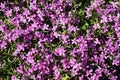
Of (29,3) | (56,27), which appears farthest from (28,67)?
(29,3)

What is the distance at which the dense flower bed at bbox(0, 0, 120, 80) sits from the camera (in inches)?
236

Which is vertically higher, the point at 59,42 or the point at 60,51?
the point at 59,42

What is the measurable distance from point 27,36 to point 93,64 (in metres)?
1.16

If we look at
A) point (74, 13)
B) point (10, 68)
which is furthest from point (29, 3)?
point (10, 68)

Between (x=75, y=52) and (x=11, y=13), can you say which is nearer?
(x=75, y=52)

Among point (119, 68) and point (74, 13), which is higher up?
point (74, 13)

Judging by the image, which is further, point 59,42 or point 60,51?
point 59,42

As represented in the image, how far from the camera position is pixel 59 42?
621 centimetres

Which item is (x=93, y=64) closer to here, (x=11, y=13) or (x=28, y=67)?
(x=28, y=67)

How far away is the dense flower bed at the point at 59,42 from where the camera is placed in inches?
236

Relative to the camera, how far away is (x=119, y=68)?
6.42m

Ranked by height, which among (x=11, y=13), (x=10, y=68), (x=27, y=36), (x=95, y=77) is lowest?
(x=95, y=77)

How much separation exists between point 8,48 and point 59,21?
0.95 metres

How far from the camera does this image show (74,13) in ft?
21.2
